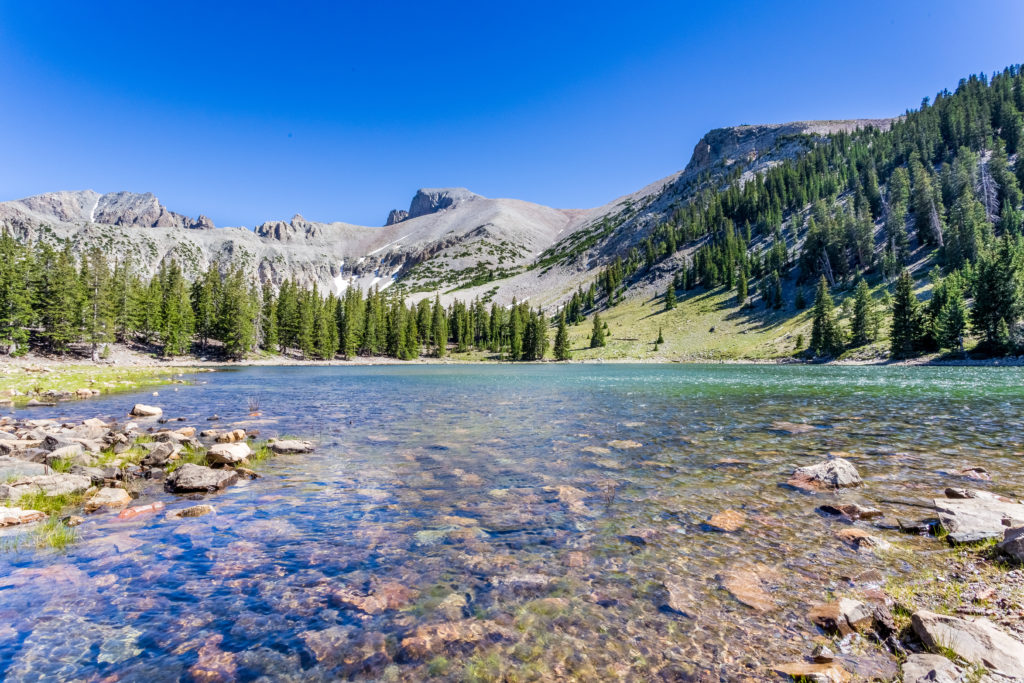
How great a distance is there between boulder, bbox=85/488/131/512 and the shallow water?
53cm

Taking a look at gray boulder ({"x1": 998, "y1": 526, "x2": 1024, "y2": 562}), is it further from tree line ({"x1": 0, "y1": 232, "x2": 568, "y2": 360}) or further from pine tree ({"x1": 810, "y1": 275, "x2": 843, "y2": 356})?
tree line ({"x1": 0, "y1": 232, "x2": 568, "y2": 360})

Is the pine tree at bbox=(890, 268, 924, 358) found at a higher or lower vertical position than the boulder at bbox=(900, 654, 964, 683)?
higher

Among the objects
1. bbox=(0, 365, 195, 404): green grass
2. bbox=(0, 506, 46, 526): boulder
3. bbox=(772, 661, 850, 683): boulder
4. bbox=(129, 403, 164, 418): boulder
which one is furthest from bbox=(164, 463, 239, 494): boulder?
bbox=(0, 365, 195, 404): green grass

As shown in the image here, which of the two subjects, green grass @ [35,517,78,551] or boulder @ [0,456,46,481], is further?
boulder @ [0,456,46,481]

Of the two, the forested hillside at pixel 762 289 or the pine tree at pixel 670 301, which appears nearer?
the forested hillside at pixel 762 289

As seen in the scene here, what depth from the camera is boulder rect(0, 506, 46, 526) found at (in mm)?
10188

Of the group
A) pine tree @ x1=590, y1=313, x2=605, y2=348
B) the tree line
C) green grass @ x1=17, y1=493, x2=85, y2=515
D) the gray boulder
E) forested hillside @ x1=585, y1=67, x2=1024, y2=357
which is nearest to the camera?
the gray boulder

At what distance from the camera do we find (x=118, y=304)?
3497 inches

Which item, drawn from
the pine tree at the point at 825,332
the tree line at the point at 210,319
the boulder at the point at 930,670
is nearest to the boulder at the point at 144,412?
A: the boulder at the point at 930,670

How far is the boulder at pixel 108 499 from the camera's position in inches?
450

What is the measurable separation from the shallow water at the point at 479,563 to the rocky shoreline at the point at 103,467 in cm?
66

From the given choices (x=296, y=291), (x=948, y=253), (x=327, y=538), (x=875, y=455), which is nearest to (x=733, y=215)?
(x=948, y=253)

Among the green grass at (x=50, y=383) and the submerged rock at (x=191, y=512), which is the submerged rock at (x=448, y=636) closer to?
the submerged rock at (x=191, y=512)

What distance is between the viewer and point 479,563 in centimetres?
859
